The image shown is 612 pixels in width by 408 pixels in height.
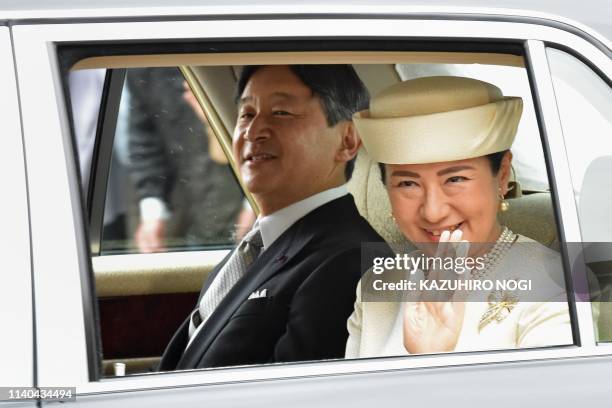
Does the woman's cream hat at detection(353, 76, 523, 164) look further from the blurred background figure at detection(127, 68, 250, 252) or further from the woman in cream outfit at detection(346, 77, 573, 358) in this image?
the blurred background figure at detection(127, 68, 250, 252)

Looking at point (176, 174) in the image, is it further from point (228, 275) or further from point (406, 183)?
point (406, 183)

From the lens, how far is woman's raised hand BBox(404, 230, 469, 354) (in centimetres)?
193

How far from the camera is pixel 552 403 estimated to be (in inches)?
67.3

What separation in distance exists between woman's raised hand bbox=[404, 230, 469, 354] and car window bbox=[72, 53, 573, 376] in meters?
0.03

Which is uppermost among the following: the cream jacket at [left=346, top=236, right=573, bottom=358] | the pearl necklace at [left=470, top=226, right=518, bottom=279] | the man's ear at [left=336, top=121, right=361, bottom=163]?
the man's ear at [left=336, top=121, right=361, bottom=163]

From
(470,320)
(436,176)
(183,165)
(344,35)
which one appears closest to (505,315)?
(470,320)

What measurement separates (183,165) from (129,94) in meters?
4.61

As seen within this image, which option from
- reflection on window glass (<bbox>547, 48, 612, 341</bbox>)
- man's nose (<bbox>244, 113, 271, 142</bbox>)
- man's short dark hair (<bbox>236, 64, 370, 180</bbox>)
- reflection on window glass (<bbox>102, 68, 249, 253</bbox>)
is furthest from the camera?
reflection on window glass (<bbox>102, 68, 249, 253</bbox>)

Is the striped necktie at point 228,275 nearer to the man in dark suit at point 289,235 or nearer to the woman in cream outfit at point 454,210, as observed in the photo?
the man in dark suit at point 289,235

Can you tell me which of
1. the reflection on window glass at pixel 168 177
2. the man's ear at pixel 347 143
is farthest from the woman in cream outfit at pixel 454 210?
the reflection on window glass at pixel 168 177

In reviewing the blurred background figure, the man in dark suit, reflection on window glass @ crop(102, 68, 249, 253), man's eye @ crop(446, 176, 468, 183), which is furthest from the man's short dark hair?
the blurred background figure

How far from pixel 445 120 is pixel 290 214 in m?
0.65

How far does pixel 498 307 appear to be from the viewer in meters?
1.97

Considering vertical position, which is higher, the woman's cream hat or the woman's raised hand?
the woman's cream hat
